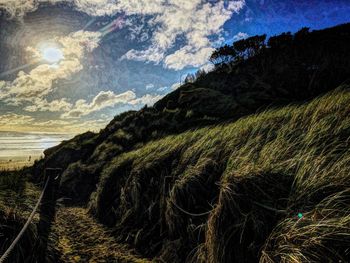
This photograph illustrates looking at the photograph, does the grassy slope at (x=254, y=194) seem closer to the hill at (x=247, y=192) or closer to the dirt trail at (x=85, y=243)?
the hill at (x=247, y=192)

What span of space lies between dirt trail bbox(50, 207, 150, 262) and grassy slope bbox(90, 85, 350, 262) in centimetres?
34

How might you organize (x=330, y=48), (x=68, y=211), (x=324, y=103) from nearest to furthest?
(x=324, y=103), (x=68, y=211), (x=330, y=48)

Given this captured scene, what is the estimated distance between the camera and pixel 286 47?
122 feet

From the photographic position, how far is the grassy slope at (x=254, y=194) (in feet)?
9.00

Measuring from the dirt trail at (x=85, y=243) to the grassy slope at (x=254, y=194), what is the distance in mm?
339

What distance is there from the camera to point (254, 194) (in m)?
3.78

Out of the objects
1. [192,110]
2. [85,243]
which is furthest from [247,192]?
[192,110]

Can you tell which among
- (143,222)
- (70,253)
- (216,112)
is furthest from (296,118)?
(216,112)

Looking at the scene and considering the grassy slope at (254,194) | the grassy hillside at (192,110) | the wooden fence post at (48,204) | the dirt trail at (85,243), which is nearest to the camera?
the grassy slope at (254,194)

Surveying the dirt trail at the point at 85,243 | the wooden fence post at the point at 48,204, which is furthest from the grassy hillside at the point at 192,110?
the wooden fence post at the point at 48,204

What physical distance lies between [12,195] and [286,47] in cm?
3794

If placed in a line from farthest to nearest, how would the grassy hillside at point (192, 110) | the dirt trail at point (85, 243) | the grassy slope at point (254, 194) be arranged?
1. the grassy hillside at point (192, 110)
2. the dirt trail at point (85, 243)
3. the grassy slope at point (254, 194)

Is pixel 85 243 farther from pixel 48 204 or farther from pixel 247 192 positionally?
pixel 247 192

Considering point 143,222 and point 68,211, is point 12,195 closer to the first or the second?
point 143,222
